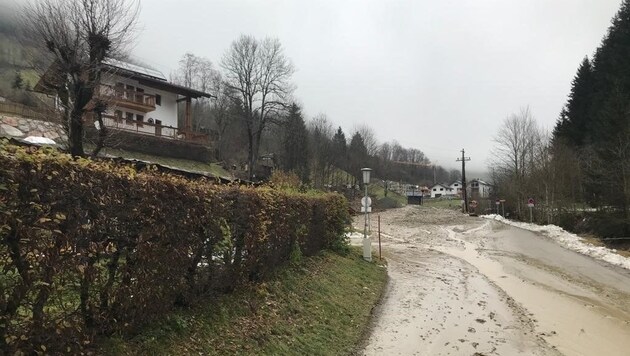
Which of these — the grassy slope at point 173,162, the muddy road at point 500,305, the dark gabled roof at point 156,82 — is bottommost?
the muddy road at point 500,305

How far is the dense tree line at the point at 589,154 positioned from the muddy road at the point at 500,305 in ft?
31.0

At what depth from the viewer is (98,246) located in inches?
167

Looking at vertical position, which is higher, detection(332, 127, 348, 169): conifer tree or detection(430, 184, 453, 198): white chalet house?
detection(332, 127, 348, 169): conifer tree

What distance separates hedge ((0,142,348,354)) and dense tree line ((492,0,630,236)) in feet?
113

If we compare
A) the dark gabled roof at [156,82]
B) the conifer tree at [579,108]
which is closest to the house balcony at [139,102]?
the dark gabled roof at [156,82]

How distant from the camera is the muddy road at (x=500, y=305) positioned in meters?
9.95

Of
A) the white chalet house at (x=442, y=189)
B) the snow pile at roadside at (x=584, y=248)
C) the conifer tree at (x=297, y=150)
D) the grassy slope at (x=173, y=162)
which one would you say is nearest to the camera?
the snow pile at roadside at (x=584, y=248)

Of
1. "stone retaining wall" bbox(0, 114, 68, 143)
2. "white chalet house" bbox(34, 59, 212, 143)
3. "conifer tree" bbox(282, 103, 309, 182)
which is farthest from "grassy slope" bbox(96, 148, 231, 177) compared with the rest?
"conifer tree" bbox(282, 103, 309, 182)

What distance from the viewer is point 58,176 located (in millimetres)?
3770

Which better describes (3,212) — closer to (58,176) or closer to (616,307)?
(58,176)

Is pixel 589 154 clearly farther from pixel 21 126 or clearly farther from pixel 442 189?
pixel 442 189

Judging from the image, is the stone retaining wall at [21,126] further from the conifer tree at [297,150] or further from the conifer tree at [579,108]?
the conifer tree at [579,108]

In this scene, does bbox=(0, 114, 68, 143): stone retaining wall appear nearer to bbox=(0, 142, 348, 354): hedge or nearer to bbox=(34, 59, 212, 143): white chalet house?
bbox=(34, 59, 212, 143): white chalet house

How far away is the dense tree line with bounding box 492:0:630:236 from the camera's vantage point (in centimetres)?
3509
